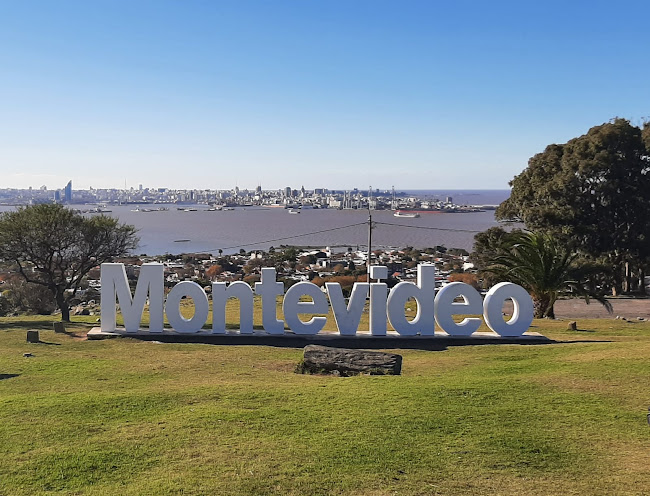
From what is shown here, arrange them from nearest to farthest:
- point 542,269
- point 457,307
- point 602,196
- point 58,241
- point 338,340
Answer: point 457,307 < point 338,340 < point 542,269 < point 58,241 < point 602,196

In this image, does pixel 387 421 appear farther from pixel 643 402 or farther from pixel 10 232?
pixel 10 232

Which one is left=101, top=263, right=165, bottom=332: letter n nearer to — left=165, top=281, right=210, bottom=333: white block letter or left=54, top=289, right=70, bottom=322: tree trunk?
left=165, top=281, right=210, bottom=333: white block letter

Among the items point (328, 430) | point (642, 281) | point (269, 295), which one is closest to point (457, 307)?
point (269, 295)

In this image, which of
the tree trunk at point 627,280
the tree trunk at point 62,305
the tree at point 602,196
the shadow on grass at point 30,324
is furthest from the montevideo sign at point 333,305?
the tree trunk at point 627,280

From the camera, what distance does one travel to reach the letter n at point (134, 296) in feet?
64.3

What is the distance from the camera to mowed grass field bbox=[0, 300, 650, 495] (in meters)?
7.39

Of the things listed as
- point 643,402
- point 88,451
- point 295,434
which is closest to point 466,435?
point 295,434

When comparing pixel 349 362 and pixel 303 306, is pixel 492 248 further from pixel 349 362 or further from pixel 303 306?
pixel 349 362

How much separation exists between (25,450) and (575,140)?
33667 mm

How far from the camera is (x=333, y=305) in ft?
64.2

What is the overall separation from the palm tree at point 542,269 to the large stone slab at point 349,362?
37.3 feet

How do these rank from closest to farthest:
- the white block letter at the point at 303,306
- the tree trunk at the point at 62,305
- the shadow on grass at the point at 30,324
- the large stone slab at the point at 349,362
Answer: the large stone slab at the point at 349,362 < the white block letter at the point at 303,306 < the shadow on grass at the point at 30,324 < the tree trunk at the point at 62,305

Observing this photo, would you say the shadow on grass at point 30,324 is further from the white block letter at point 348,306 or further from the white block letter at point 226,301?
the white block letter at point 348,306

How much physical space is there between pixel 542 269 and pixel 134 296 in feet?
47.4
